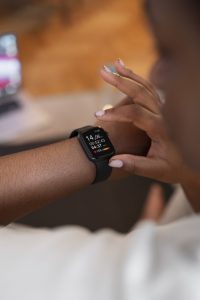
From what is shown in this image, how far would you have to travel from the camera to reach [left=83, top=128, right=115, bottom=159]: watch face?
0.92 meters

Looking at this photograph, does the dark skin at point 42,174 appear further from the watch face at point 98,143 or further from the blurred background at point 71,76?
the blurred background at point 71,76

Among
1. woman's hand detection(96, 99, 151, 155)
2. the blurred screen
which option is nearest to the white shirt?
woman's hand detection(96, 99, 151, 155)

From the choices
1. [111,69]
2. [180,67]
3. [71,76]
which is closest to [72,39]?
[71,76]

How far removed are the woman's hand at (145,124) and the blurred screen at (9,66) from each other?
939mm

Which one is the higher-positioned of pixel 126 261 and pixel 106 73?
pixel 106 73

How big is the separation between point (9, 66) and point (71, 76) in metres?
1.08

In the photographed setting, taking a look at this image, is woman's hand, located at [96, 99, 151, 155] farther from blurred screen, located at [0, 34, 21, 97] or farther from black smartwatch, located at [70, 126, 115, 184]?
blurred screen, located at [0, 34, 21, 97]

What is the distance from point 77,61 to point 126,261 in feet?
8.22

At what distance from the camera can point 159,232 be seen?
685 mm

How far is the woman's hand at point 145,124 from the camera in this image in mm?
881

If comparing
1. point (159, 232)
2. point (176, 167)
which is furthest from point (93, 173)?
point (159, 232)

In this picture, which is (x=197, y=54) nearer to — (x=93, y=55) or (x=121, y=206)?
(x=121, y=206)

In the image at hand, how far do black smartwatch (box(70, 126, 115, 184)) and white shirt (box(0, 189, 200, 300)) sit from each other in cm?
22

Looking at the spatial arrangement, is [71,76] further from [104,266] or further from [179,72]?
[179,72]
